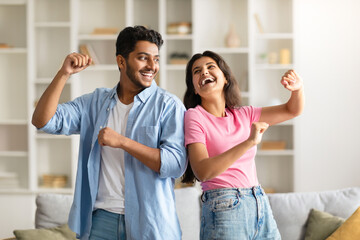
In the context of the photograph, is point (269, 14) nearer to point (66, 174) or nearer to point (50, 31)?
point (50, 31)

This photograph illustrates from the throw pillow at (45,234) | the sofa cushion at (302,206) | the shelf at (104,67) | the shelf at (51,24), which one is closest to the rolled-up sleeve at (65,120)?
the throw pillow at (45,234)

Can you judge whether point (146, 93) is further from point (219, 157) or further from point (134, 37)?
point (219, 157)

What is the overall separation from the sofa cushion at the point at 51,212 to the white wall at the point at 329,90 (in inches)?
109

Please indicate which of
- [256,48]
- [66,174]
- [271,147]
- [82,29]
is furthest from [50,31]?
[271,147]

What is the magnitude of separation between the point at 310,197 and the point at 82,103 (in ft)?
5.60

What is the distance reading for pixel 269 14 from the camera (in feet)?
16.7

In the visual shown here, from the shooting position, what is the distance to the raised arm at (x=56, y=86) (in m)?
1.78

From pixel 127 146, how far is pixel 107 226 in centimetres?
31

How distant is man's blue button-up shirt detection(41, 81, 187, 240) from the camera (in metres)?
1.75

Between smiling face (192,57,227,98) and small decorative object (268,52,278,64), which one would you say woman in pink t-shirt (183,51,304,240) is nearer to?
smiling face (192,57,227,98)

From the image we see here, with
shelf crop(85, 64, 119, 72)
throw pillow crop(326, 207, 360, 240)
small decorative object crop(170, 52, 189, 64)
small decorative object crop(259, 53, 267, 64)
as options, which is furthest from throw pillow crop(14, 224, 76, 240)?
small decorative object crop(259, 53, 267, 64)

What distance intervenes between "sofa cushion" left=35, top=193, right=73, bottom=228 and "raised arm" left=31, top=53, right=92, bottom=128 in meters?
1.22

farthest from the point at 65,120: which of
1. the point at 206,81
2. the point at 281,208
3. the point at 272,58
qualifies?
the point at 272,58

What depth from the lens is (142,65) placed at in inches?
73.4
